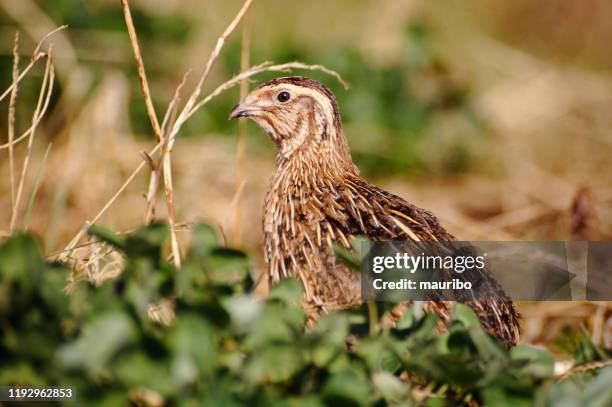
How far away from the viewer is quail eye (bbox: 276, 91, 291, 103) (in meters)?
4.51

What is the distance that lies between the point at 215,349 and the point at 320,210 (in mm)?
1535

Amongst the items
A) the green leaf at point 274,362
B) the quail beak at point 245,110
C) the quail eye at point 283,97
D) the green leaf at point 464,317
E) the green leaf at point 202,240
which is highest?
the quail eye at point 283,97

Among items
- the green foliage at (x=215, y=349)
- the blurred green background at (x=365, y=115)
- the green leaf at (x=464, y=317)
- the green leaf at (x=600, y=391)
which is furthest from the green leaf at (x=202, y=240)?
the blurred green background at (x=365, y=115)

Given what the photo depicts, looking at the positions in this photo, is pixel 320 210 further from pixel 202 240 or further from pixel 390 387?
pixel 390 387

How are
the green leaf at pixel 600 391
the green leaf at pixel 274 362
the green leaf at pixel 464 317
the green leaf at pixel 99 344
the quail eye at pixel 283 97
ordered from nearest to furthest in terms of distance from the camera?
the green leaf at pixel 99 344 → the green leaf at pixel 274 362 → the green leaf at pixel 600 391 → the green leaf at pixel 464 317 → the quail eye at pixel 283 97

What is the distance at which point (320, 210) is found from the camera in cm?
392

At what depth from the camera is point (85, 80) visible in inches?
271

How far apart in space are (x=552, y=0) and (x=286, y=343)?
8970mm

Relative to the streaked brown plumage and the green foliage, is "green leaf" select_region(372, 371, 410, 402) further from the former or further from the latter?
the streaked brown plumage

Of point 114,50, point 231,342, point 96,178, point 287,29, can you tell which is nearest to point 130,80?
point 114,50

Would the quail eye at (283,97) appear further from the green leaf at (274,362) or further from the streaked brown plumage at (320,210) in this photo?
the green leaf at (274,362)

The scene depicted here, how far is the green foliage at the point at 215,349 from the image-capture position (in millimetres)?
2377

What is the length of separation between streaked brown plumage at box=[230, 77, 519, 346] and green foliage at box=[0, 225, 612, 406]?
577mm

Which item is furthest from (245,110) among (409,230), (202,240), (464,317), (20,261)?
(20,261)
